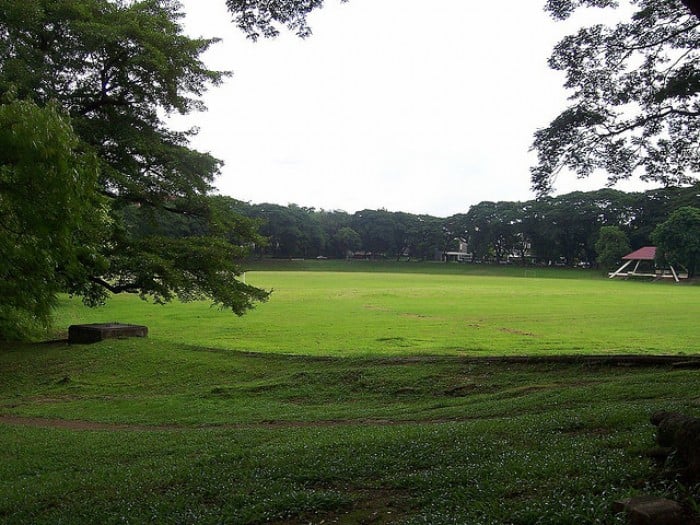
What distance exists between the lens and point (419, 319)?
105 ft

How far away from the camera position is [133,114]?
1923cm

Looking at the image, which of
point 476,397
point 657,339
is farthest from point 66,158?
point 657,339

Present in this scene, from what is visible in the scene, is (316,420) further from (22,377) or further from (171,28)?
(171,28)

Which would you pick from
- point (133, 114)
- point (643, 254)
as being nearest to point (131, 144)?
point (133, 114)

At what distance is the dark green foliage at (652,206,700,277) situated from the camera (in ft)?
168

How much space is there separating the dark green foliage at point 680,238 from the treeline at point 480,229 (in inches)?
361

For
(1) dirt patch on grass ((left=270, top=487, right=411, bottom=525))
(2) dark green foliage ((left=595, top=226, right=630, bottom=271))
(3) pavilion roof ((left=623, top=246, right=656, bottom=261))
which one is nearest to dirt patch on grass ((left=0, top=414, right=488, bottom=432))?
(1) dirt patch on grass ((left=270, top=487, right=411, bottom=525))

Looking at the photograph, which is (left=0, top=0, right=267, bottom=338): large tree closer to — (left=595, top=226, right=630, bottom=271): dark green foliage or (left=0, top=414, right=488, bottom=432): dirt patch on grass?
(left=0, top=414, right=488, bottom=432): dirt patch on grass

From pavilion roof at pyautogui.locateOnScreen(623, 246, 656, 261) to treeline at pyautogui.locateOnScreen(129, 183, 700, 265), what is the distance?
2036mm

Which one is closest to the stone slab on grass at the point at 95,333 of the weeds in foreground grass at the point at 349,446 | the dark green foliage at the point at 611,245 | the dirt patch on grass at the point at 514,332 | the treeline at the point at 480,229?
the weeds in foreground grass at the point at 349,446

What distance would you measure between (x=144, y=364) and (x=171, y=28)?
1094cm

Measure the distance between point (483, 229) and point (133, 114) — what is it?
96.5 meters

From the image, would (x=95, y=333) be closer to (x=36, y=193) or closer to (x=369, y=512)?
(x=36, y=193)

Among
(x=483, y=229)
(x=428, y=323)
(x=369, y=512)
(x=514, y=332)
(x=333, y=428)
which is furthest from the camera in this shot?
(x=483, y=229)
